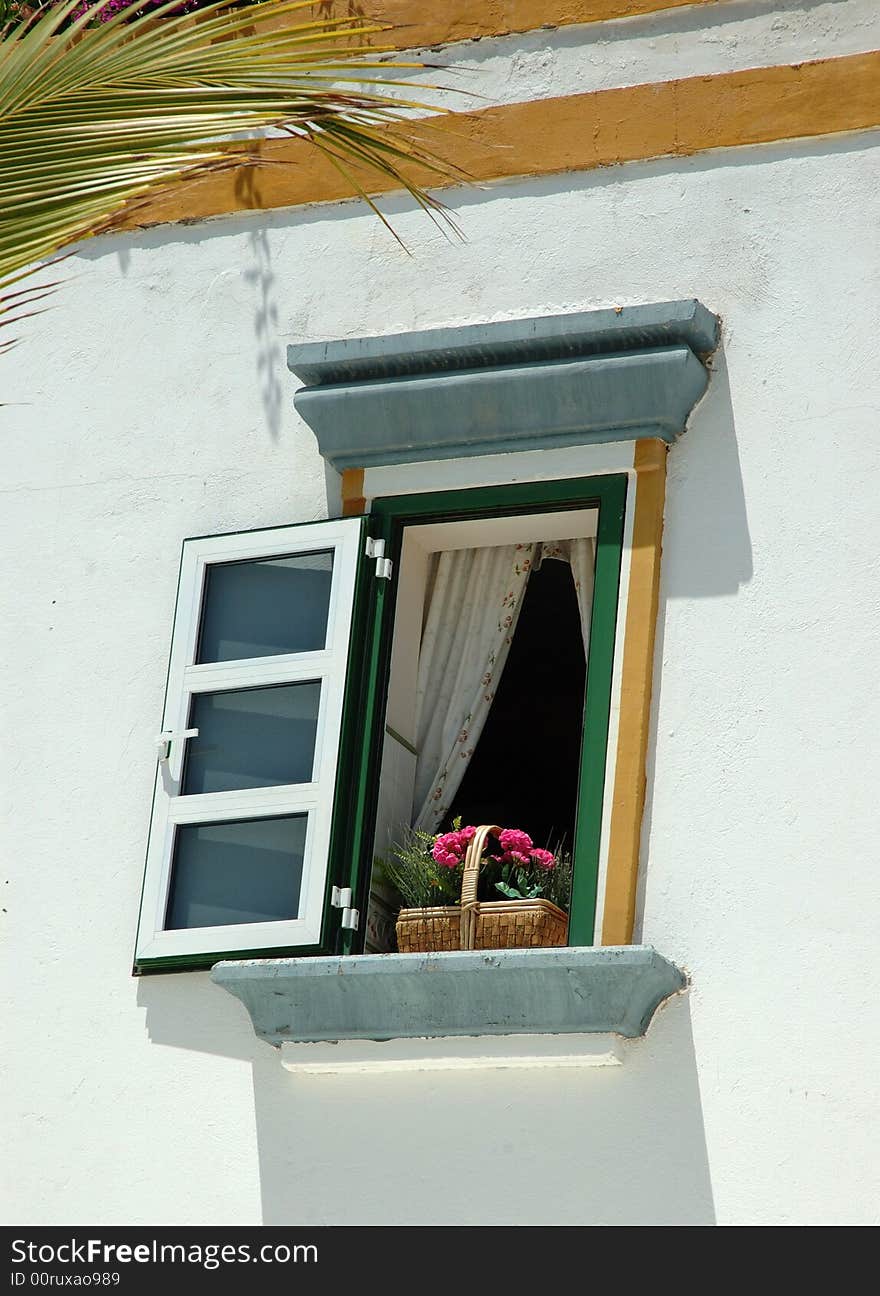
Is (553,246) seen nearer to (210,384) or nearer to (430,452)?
(430,452)

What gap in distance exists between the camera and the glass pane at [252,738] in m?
5.39

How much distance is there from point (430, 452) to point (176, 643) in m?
0.90

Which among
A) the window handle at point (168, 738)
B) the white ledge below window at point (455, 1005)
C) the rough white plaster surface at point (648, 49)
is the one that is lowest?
the white ledge below window at point (455, 1005)

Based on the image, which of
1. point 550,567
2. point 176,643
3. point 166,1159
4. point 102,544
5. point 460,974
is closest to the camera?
point 460,974

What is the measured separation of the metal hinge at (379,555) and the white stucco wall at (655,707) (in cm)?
27

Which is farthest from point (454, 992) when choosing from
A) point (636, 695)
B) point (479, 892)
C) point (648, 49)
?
point (648, 49)

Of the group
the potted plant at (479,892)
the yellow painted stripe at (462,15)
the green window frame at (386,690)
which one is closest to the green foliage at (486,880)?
the potted plant at (479,892)

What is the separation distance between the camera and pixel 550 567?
6.76 metres

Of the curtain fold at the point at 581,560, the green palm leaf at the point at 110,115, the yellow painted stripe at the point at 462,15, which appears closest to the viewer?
the green palm leaf at the point at 110,115

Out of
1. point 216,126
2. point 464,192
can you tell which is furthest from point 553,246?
point 216,126

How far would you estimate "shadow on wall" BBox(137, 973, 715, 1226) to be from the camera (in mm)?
4828

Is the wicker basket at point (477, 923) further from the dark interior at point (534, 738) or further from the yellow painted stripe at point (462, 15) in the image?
the yellow painted stripe at point (462, 15)

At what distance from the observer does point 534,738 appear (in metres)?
8.00

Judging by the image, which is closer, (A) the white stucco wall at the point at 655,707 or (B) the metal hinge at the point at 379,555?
(A) the white stucco wall at the point at 655,707
